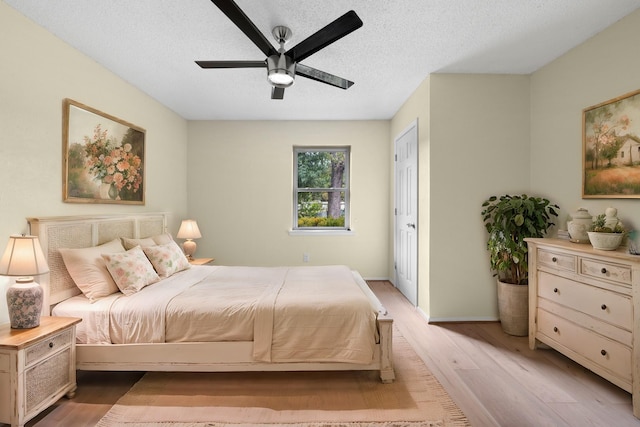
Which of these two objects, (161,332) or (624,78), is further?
(624,78)

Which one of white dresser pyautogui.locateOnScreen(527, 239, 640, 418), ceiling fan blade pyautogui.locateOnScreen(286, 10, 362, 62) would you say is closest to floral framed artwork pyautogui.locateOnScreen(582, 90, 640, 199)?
white dresser pyautogui.locateOnScreen(527, 239, 640, 418)

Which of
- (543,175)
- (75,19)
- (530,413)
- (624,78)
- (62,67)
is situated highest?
(75,19)

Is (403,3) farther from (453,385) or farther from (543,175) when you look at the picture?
(453,385)

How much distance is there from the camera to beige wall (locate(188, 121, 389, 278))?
4926mm

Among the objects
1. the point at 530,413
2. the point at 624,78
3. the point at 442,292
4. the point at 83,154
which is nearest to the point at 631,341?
the point at 530,413

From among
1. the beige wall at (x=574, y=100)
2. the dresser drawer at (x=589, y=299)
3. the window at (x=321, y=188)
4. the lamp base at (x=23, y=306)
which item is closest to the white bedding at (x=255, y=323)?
the lamp base at (x=23, y=306)

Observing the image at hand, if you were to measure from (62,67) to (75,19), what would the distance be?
45 centimetres

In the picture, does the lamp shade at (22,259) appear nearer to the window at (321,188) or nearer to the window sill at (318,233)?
the window sill at (318,233)

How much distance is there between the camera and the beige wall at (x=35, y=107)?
2.11m

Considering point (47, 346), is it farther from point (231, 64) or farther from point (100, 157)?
point (231, 64)

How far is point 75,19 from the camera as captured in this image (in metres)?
2.32

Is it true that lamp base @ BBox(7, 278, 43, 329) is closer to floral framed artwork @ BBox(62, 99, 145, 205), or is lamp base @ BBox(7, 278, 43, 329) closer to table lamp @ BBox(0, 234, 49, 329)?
table lamp @ BBox(0, 234, 49, 329)

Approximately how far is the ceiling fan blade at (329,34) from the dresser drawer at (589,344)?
2.50m

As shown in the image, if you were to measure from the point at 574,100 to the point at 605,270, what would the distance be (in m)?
1.56
